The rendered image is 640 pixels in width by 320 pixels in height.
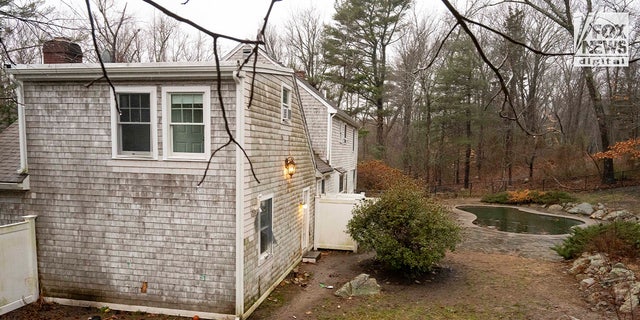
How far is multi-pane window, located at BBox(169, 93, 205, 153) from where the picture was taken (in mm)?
6910

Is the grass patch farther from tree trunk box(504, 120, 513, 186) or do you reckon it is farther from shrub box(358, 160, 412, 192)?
tree trunk box(504, 120, 513, 186)

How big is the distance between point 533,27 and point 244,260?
2581cm

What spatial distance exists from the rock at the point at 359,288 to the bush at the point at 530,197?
16551mm

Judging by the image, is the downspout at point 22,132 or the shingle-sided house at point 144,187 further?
the downspout at point 22,132

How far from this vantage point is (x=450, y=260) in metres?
10.7

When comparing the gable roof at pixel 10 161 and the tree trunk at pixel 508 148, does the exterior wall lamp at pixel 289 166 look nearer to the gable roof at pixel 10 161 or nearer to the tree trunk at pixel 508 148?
the gable roof at pixel 10 161

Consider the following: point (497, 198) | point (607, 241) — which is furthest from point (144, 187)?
point (497, 198)

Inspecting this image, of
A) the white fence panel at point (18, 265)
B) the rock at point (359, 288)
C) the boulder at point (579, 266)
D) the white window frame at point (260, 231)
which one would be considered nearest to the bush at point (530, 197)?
the boulder at point (579, 266)

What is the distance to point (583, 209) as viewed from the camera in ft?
59.5

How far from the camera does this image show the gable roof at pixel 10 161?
7340 millimetres

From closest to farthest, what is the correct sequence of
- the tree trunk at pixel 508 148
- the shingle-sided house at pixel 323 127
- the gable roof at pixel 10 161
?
the gable roof at pixel 10 161 < the shingle-sided house at pixel 323 127 < the tree trunk at pixel 508 148

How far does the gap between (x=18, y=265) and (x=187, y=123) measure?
4.31m

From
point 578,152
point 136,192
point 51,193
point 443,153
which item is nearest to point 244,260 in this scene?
point 136,192

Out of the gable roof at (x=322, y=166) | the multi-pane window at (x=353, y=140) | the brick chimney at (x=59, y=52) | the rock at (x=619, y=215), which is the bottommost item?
the rock at (x=619, y=215)
